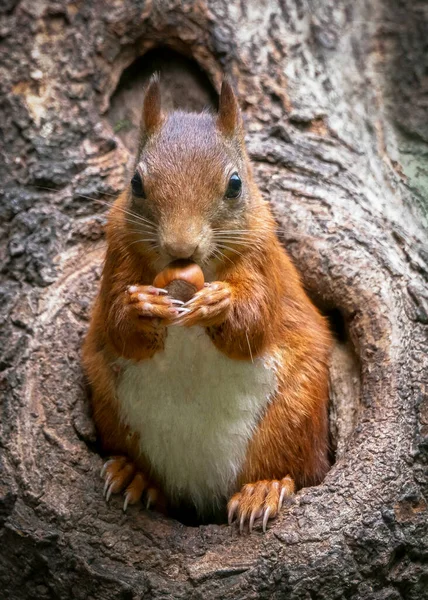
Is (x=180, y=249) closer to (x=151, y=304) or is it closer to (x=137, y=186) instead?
(x=151, y=304)

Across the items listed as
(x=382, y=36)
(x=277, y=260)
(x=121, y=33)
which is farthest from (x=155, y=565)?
(x=382, y=36)

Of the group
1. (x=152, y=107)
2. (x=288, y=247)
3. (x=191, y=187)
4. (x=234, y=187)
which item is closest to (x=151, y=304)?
(x=191, y=187)

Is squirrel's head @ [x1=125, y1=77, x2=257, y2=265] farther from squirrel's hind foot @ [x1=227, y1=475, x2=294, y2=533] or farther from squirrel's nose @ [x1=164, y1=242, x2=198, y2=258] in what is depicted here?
squirrel's hind foot @ [x1=227, y1=475, x2=294, y2=533]

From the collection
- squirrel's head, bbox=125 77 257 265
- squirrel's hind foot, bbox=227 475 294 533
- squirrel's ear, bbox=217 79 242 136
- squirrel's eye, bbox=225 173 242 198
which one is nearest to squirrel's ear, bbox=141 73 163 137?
squirrel's head, bbox=125 77 257 265

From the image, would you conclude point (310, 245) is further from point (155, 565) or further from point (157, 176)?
point (155, 565)

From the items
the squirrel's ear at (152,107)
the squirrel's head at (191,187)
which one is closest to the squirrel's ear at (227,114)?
the squirrel's head at (191,187)
